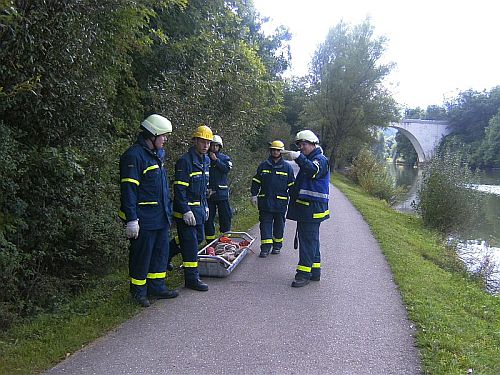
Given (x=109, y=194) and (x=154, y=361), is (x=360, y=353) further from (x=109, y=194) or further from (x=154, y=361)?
(x=109, y=194)

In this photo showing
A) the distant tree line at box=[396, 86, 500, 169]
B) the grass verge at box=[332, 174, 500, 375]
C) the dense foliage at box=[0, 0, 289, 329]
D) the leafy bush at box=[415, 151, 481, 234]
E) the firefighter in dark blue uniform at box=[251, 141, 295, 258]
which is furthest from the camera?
the distant tree line at box=[396, 86, 500, 169]

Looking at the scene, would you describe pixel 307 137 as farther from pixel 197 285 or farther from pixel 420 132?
pixel 420 132

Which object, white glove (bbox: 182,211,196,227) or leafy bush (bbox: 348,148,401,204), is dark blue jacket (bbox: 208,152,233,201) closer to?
white glove (bbox: 182,211,196,227)

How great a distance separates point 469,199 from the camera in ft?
43.0

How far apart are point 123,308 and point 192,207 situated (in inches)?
61.2

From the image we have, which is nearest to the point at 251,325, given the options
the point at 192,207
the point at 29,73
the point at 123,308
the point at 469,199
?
the point at 123,308

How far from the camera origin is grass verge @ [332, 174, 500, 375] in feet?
13.7

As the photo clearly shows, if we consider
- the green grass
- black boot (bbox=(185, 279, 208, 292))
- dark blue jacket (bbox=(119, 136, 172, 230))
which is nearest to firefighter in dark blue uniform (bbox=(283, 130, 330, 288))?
black boot (bbox=(185, 279, 208, 292))

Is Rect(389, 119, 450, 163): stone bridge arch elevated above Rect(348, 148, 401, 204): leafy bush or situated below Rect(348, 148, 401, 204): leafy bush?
above

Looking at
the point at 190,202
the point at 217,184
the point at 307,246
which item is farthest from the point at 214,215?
the point at 307,246

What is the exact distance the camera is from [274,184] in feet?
25.1

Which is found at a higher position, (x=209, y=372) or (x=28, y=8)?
(x=28, y=8)

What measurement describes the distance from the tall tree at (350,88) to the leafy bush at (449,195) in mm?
→ 19592

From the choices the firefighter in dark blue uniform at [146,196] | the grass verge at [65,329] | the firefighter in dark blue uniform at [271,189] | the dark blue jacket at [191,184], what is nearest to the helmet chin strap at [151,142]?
the firefighter in dark blue uniform at [146,196]
